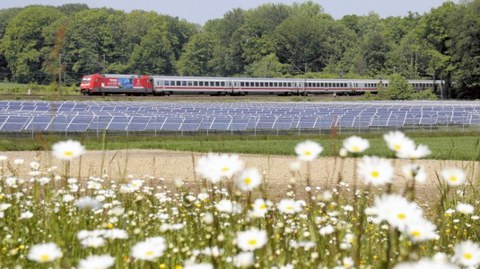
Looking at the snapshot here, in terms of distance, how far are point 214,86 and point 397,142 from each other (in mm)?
56332

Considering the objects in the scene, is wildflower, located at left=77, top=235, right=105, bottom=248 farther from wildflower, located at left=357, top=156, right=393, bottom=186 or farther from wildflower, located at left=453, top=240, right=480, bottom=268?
wildflower, located at left=453, top=240, right=480, bottom=268

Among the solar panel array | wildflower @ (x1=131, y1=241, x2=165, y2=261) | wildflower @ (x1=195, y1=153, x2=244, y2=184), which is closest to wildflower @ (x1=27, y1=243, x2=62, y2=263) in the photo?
wildflower @ (x1=131, y1=241, x2=165, y2=261)

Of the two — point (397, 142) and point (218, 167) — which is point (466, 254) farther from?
point (218, 167)

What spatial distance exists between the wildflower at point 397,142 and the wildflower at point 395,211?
276 mm

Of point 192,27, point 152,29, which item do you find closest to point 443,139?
point 152,29

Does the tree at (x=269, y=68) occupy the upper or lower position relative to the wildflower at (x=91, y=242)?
lower

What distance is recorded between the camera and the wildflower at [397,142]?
7.85 feet

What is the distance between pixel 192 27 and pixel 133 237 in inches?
4500

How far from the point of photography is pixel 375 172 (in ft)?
7.50

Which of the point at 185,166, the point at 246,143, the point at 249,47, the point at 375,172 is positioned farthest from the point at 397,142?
the point at 249,47

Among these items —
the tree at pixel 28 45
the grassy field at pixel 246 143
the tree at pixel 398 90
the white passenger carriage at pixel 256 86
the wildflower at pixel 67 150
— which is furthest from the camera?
the tree at pixel 28 45

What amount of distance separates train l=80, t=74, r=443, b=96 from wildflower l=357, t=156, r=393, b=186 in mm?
51235

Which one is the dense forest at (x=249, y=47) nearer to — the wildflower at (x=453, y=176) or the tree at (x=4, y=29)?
the tree at (x=4, y=29)

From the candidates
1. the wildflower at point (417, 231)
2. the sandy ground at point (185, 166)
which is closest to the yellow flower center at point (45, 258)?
the wildflower at point (417, 231)
